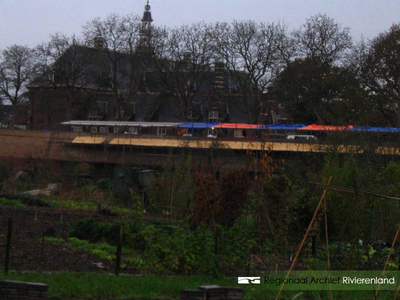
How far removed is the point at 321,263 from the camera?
39.3ft

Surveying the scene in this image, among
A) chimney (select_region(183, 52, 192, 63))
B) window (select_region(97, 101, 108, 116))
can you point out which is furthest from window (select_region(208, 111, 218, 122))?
window (select_region(97, 101, 108, 116))

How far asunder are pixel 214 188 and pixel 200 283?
5.30m

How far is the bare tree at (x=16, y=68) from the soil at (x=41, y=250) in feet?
179

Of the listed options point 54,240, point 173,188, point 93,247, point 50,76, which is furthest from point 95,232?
point 50,76

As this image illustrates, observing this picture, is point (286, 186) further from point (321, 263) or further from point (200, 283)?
point (200, 283)

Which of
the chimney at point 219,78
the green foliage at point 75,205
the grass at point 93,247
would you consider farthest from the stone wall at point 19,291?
the chimney at point 219,78

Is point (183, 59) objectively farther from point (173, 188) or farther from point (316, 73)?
point (173, 188)

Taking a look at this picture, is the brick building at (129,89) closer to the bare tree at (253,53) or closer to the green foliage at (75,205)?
the bare tree at (253,53)

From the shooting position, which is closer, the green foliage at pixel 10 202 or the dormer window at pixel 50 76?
the green foliage at pixel 10 202

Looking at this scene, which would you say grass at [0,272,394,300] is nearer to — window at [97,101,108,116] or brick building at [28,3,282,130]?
brick building at [28,3,282,130]

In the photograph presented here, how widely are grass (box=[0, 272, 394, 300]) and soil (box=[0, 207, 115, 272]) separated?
1.11 m

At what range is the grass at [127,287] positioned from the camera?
9.86m

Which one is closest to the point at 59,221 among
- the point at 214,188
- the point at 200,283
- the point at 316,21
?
the point at 214,188

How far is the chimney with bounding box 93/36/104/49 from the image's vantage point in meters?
68.5
